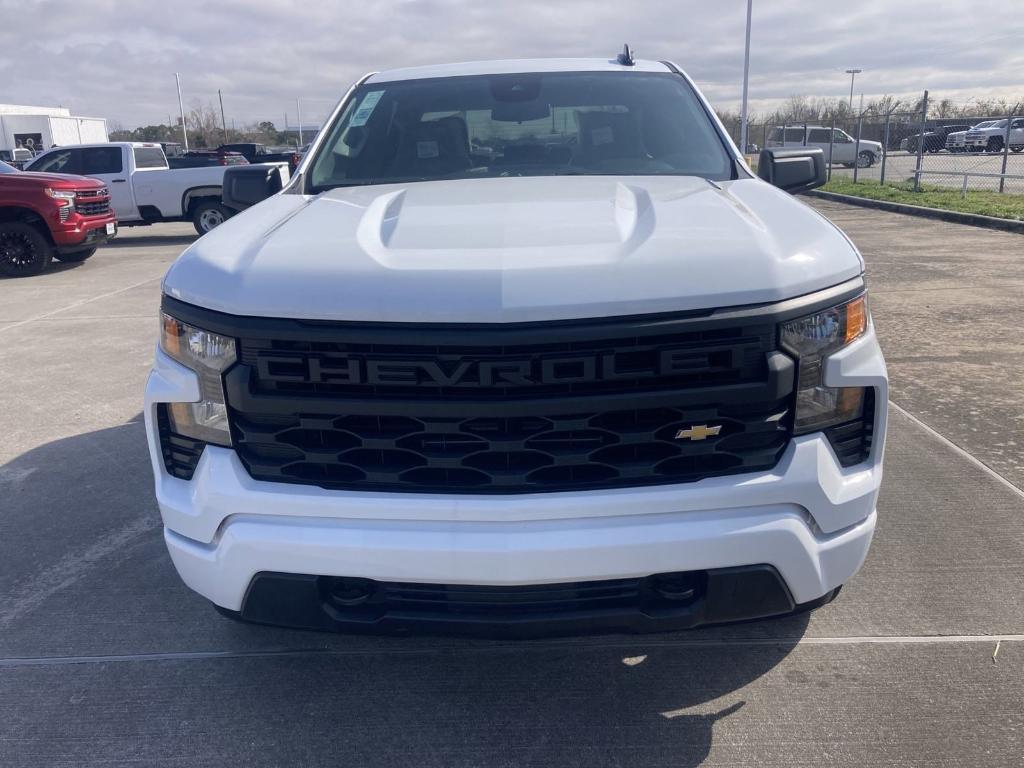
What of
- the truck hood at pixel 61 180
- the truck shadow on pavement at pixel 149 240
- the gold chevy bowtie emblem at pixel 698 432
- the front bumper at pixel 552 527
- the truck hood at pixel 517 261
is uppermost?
the truck hood at pixel 517 261

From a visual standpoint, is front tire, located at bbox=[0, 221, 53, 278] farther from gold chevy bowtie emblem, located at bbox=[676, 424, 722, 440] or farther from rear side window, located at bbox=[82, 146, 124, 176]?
gold chevy bowtie emblem, located at bbox=[676, 424, 722, 440]

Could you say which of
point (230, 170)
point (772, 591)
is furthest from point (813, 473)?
point (230, 170)

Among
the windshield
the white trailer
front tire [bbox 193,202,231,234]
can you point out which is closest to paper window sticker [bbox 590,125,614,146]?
the windshield

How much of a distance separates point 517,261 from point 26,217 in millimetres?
11638

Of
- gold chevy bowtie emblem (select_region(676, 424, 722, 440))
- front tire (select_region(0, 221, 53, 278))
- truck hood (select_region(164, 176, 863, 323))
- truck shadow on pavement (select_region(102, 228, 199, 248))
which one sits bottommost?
truck shadow on pavement (select_region(102, 228, 199, 248))

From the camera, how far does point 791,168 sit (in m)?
3.70

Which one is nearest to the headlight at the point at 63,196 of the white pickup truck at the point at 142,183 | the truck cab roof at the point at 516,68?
the white pickup truck at the point at 142,183

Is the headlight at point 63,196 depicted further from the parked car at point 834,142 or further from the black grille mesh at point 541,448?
the parked car at point 834,142

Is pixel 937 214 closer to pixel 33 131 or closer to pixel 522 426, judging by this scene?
pixel 522 426

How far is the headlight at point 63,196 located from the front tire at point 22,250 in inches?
21.0

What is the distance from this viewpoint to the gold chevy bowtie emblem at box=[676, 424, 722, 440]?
2.10 metres

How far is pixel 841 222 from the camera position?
1556cm

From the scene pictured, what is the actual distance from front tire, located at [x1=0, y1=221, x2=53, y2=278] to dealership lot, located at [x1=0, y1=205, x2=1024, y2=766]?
873 cm

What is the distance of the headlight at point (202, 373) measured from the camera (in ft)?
7.14
